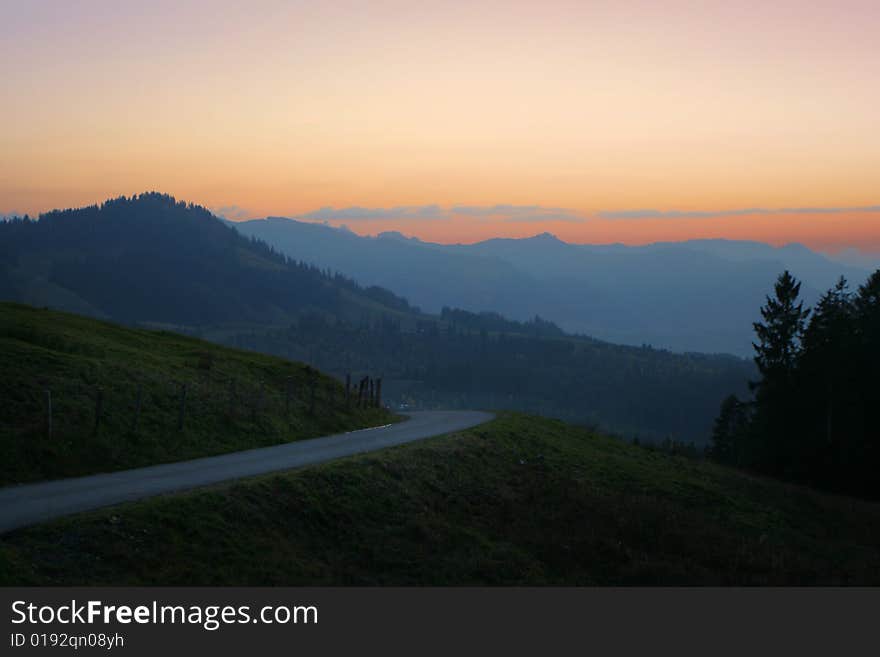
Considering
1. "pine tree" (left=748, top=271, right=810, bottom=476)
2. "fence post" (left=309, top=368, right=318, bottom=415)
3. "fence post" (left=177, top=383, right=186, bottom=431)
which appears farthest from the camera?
"pine tree" (left=748, top=271, right=810, bottom=476)

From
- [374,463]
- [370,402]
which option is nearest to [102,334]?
[370,402]

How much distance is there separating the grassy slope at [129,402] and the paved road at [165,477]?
120 cm

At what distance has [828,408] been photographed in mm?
64938

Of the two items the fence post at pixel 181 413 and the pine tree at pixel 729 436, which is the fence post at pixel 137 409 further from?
the pine tree at pixel 729 436

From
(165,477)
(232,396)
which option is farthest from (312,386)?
(165,477)

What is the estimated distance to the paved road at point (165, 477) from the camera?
21031mm

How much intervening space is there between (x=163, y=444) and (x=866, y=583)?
24.4m

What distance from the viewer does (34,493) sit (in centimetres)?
2288

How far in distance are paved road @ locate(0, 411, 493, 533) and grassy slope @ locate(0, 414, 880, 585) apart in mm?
1328

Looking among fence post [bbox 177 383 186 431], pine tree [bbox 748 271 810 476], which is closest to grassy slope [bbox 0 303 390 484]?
fence post [bbox 177 383 186 431]

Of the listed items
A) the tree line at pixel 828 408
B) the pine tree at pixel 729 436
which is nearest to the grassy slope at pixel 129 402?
the tree line at pixel 828 408

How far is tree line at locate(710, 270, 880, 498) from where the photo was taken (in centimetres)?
6231

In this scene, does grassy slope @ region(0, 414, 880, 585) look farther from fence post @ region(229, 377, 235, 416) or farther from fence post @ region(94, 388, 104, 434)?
fence post @ region(229, 377, 235, 416)
